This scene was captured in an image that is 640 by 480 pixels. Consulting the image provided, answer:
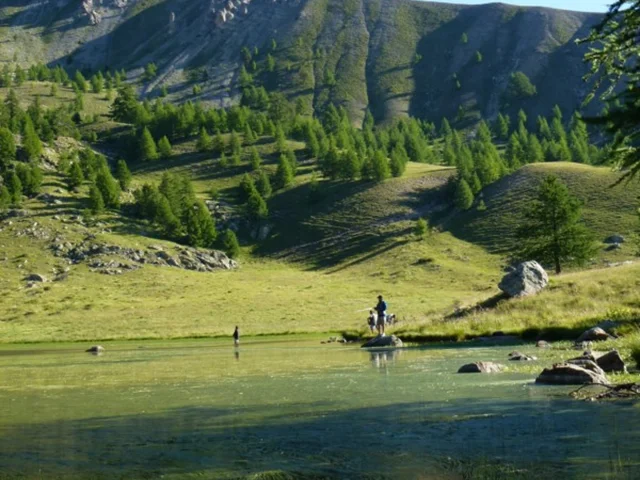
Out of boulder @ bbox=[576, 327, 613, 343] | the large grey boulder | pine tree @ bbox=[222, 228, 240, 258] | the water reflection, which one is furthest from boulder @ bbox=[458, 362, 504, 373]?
pine tree @ bbox=[222, 228, 240, 258]

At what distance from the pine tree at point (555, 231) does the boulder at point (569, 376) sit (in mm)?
68480

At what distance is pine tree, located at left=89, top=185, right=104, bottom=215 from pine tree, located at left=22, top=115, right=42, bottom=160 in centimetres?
2917

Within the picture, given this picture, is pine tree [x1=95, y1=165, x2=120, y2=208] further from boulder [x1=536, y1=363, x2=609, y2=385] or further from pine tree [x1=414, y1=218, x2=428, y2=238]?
boulder [x1=536, y1=363, x2=609, y2=385]

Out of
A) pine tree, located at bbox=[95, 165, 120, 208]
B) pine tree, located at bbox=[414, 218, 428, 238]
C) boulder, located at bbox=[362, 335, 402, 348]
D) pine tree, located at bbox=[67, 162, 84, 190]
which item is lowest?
boulder, located at bbox=[362, 335, 402, 348]

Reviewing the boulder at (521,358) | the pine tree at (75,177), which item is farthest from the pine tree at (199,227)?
the boulder at (521,358)

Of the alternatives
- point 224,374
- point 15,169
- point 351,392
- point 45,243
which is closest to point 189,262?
point 45,243

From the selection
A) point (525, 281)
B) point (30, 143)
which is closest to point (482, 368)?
point (525, 281)

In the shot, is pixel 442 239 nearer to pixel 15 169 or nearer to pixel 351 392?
pixel 15 169

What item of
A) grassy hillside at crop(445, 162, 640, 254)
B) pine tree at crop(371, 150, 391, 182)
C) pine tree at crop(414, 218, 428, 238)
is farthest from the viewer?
pine tree at crop(371, 150, 391, 182)

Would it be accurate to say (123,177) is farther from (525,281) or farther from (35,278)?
(525,281)

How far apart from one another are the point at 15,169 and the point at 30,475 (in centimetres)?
17407

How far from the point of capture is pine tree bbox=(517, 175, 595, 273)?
272 feet

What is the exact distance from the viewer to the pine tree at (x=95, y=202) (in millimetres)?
162250

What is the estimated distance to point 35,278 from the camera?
123 metres
